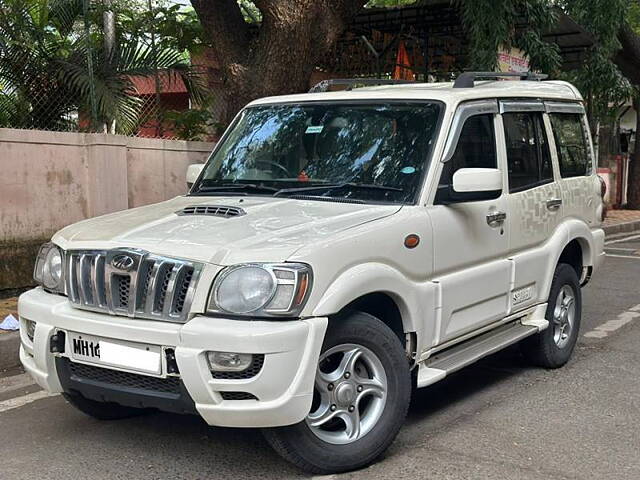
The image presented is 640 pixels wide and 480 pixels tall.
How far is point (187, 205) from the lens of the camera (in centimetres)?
442

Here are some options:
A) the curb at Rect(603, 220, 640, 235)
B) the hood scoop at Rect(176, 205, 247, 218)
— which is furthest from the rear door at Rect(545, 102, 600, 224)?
the curb at Rect(603, 220, 640, 235)

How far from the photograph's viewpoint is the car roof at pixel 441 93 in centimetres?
471

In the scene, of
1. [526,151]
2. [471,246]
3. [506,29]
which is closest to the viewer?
[471,246]

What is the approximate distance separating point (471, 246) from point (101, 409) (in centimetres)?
232

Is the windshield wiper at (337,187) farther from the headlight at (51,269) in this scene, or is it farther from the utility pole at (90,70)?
the utility pole at (90,70)

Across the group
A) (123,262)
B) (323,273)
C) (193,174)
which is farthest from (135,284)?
(193,174)

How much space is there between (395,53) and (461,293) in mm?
12245

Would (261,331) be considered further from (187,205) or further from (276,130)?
(276,130)

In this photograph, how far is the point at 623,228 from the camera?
51.6ft

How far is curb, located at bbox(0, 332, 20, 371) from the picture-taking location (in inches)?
230

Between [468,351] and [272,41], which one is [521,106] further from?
[272,41]

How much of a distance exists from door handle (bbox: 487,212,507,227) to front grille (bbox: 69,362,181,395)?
2198mm

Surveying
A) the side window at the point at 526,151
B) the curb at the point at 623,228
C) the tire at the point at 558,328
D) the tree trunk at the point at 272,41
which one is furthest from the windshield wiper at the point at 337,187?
the curb at the point at 623,228

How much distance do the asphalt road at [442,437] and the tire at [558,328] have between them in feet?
0.38
